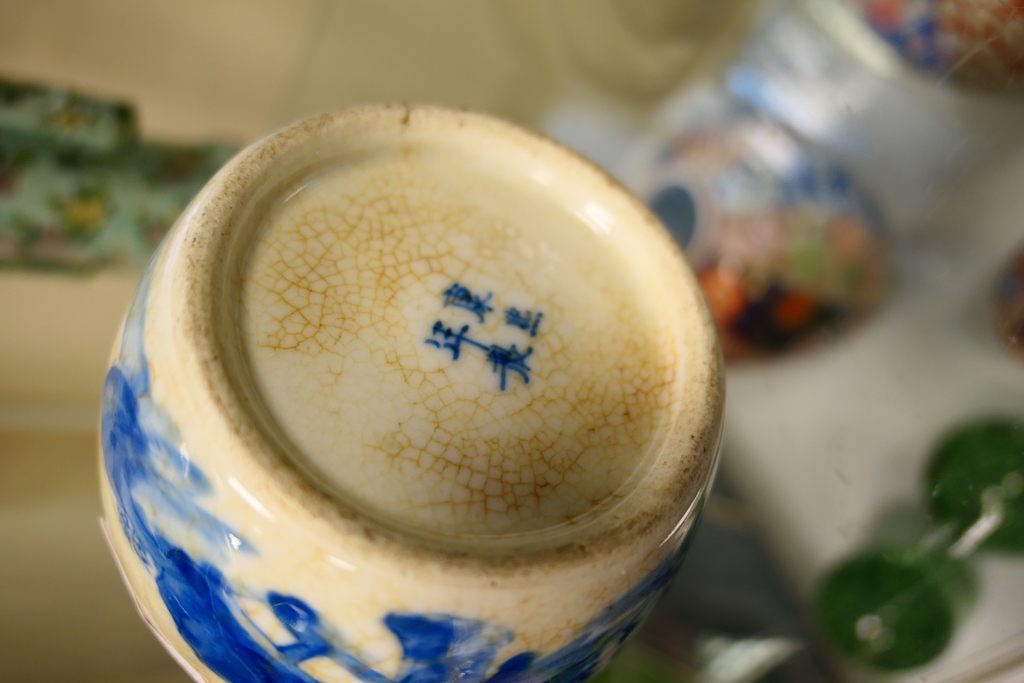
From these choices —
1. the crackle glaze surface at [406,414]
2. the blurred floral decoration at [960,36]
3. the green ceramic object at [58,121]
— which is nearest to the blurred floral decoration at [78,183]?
the green ceramic object at [58,121]

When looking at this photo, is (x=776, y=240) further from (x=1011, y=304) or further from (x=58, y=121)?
(x=58, y=121)

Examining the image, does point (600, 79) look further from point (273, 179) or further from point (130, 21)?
point (273, 179)

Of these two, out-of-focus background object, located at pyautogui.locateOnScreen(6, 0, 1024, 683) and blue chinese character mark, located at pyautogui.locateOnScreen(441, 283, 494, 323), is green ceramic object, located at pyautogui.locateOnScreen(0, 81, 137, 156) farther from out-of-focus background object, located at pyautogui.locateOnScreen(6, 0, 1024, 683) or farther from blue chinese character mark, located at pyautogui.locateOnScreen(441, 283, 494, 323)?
blue chinese character mark, located at pyautogui.locateOnScreen(441, 283, 494, 323)

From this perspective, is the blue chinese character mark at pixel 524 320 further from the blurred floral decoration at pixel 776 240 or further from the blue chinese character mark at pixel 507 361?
the blurred floral decoration at pixel 776 240

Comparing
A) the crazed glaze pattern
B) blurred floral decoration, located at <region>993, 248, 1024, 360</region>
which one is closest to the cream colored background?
the crazed glaze pattern

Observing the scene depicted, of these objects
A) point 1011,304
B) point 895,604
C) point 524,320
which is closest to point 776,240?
point 1011,304

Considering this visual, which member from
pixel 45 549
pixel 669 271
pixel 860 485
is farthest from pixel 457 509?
pixel 860 485
